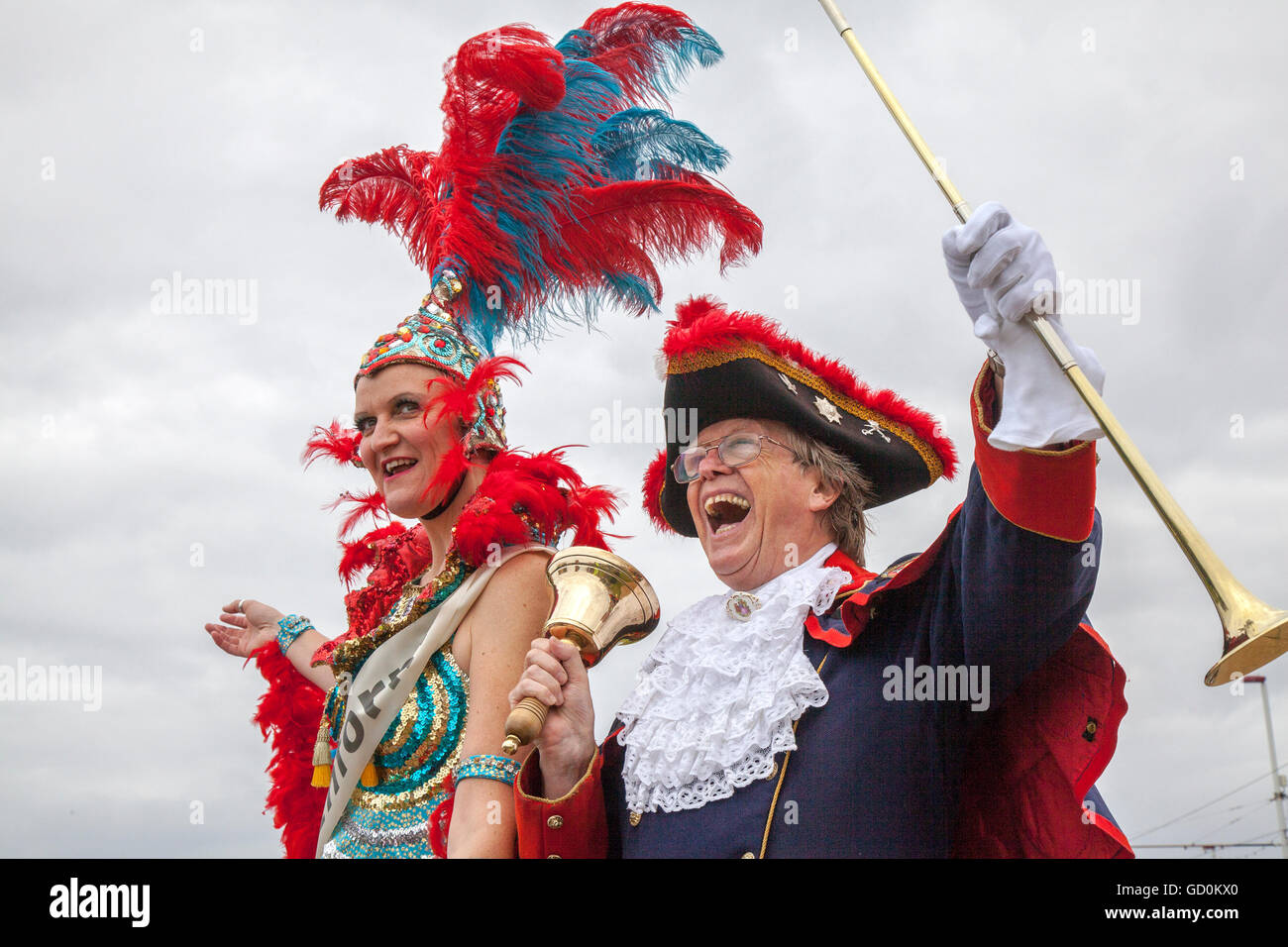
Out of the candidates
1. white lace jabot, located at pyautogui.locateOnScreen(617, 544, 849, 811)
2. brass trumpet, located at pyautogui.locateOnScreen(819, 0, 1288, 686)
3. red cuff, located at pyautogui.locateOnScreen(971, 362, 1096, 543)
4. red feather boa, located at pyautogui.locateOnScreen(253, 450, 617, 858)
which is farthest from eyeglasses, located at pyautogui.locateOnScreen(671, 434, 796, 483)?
brass trumpet, located at pyautogui.locateOnScreen(819, 0, 1288, 686)

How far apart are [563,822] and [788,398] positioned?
1254 millimetres

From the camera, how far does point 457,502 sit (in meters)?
4.00

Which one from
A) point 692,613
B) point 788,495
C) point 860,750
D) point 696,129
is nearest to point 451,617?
point 692,613

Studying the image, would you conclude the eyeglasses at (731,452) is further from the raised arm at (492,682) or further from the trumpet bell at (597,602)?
the raised arm at (492,682)

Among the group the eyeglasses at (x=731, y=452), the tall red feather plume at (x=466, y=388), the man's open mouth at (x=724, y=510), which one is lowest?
the man's open mouth at (x=724, y=510)

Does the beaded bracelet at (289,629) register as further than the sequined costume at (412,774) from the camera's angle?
Yes

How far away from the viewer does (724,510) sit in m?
3.45

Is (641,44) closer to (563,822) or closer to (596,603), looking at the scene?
(596,603)

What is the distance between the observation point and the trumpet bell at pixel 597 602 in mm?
3158

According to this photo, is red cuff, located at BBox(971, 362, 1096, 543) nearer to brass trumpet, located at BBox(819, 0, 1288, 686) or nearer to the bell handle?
brass trumpet, located at BBox(819, 0, 1288, 686)

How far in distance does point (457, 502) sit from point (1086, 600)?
6.67 ft

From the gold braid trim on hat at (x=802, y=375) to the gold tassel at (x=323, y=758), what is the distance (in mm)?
1547

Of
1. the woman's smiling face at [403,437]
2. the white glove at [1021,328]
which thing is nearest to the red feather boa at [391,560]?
the woman's smiling face at [403,437]

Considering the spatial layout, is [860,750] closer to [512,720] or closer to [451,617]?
[512,720]
